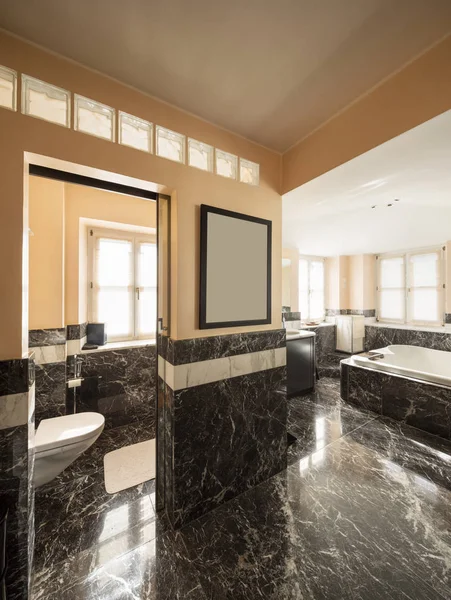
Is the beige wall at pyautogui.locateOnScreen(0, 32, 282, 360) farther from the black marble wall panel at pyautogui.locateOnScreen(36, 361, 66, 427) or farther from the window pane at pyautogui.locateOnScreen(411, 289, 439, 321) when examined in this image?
the window pane at pyautogui.locateOnScreen(411, 289, 439, 321)

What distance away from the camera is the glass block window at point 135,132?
1284 millimetres

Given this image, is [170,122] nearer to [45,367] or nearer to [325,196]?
[325,196]

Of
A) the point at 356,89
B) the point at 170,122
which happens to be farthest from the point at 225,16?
the point at 356,89

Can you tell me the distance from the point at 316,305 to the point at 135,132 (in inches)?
183

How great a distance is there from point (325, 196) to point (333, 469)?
219 centimetres

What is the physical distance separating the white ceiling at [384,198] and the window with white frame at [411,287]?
424mm

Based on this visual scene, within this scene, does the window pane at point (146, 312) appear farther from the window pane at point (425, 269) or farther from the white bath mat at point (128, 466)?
the window pane at point (425, 269)

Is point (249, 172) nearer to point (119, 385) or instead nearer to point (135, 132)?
point (135, 132)

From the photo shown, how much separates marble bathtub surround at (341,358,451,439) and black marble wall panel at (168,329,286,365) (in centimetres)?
174

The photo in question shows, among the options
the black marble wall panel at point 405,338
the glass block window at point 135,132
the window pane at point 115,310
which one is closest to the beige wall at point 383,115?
the glass block window at point 135,132

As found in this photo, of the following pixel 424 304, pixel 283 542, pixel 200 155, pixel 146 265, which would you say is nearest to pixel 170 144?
pixel 200 155

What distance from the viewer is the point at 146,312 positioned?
3027mm

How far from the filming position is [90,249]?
2.71 metres

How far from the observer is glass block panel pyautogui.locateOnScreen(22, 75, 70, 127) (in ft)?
3.51
